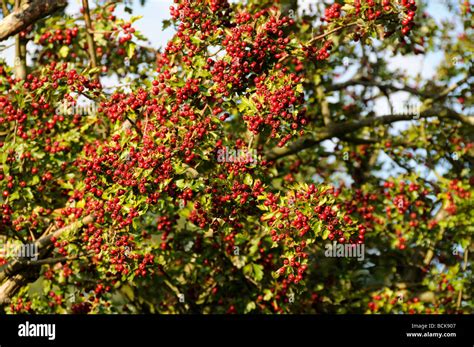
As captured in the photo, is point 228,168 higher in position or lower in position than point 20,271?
higher

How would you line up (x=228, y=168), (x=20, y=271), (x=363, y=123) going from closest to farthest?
(x=228, y=168) → (x=20, y=271) → (x=363, y=123)

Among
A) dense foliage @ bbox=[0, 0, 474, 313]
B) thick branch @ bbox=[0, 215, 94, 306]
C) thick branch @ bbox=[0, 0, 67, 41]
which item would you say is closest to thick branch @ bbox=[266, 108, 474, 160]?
dense foliage @ bbox=[0, 0, 474, 313]

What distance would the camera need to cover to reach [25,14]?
7.50 m

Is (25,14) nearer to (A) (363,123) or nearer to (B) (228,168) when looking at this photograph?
(B) (228,168)

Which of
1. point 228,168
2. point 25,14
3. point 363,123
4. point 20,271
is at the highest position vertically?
point 25,14

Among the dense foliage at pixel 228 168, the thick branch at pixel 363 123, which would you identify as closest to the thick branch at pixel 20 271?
the dense foliage at pixel 228 168

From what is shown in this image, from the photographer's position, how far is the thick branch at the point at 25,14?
24.6ft

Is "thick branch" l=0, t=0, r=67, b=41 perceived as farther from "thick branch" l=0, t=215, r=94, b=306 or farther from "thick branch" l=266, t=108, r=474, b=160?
"thick branch" l=266, t=108, r=474, b=160

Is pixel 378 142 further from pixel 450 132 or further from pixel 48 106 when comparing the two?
pixel 48 106

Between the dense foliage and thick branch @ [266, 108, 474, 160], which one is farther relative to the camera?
thick branch @ [266, 108, 474, 160]

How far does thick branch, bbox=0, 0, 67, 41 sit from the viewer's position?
295 inches

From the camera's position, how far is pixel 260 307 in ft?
31.8

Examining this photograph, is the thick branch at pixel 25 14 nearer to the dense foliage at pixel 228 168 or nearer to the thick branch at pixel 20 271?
the dense foliage at pixel 228 168

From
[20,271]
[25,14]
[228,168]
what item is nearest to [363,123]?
[228,168]
